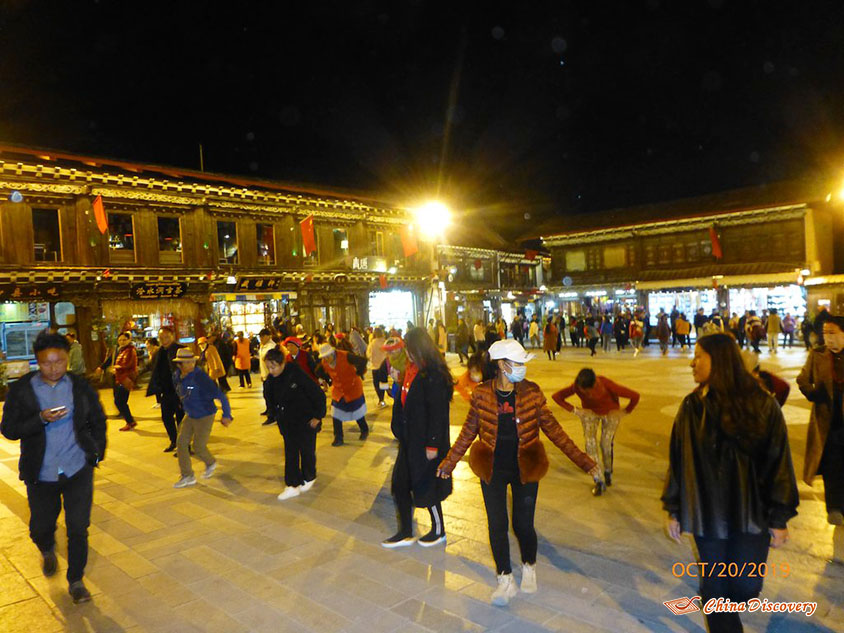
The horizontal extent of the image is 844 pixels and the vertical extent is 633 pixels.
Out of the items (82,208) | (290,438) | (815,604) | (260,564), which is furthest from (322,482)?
(82,208)

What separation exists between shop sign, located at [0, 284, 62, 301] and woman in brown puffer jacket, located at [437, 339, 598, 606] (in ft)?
60.7

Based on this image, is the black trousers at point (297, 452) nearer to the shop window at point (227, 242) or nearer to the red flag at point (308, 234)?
the shop window at point (227, 242)

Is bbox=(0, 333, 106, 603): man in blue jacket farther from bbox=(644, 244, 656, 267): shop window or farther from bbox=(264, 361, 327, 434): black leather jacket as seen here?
bbox=(644, 244, 656, 267): shop window

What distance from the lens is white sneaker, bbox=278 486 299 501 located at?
628cm

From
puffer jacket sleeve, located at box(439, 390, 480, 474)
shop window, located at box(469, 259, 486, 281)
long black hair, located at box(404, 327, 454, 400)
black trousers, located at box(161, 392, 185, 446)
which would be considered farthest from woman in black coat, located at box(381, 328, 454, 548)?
shop window, located at box(469, 259, 486, 281)

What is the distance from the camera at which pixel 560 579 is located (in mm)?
4102

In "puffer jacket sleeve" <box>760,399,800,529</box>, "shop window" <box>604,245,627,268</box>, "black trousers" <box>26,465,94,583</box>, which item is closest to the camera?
"puffer jacket sleeve" <box>760,399,800,529</box>

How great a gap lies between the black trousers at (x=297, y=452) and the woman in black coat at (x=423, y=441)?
1.68 meters

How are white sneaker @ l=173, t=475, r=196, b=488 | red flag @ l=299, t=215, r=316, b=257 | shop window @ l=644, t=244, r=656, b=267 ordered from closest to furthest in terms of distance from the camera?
white sneaker @ l=173, t=475, r=196, b=488, red flag @ l=299, t=215, r=316, b=257, shop window @ l=644, t=244, r=656, b=267

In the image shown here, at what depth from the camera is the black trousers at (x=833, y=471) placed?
464 cm

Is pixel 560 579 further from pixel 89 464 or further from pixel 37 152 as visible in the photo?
pixel 37 152

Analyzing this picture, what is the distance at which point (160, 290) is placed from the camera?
20.6m

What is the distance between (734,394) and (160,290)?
2103 centimetres

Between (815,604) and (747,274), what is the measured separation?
31.0 metres
